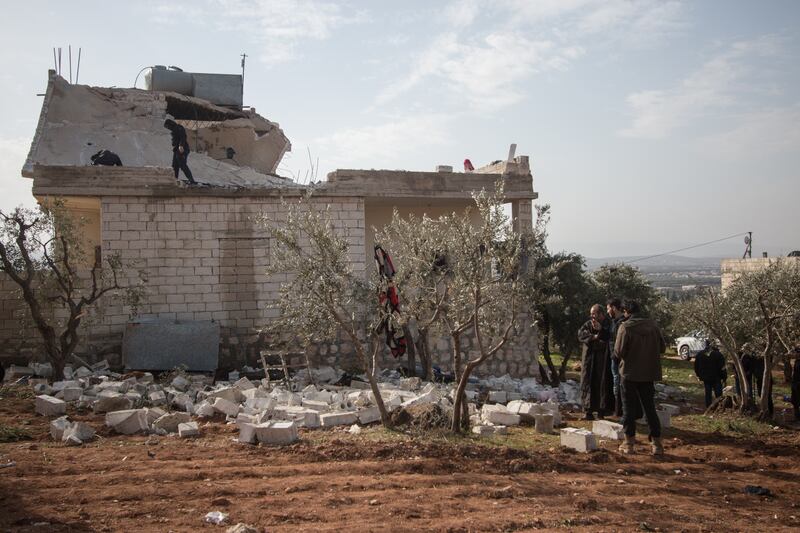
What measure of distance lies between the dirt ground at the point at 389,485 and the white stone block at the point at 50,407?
0.81m

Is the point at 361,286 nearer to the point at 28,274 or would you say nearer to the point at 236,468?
the point at 236,468

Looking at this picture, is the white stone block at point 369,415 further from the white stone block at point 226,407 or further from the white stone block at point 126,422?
the white stone block at point 126,422

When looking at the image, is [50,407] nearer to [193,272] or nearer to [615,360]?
[193,272]

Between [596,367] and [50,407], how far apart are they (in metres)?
7.59

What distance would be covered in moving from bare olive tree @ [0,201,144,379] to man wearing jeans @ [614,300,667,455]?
8536 millimetres

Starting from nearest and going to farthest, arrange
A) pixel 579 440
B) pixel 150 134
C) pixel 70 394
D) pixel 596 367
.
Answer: pixel 579 440 → pixel 596 367 → pixel 70 394 → pixel 150 134

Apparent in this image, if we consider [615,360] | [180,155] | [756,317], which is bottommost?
[615,360]

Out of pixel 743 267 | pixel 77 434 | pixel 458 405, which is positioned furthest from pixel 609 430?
pixel 743 267

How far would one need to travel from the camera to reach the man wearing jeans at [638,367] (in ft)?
26.2

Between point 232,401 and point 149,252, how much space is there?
4.74 meters

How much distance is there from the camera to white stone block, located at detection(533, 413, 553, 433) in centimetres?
928

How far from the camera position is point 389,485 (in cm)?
662

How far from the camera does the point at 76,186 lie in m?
13.5

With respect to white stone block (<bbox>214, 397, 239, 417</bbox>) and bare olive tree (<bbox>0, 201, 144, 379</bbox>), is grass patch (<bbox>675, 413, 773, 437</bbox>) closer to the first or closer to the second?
white stone block (<bbox>214, 397, 239, 417</bbox>)
